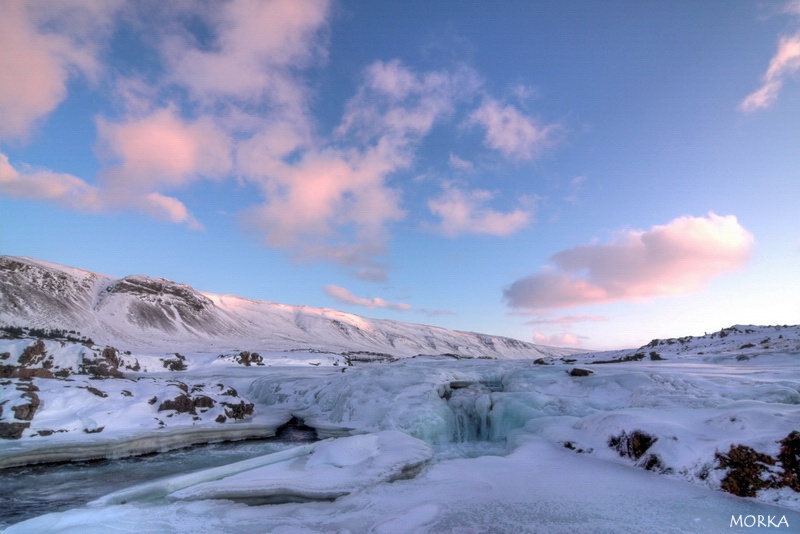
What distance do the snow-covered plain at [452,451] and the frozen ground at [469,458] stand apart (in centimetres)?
5

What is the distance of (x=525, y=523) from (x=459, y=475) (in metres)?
2.95

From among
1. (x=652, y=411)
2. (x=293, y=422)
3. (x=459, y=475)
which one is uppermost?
(x=652, y=411)

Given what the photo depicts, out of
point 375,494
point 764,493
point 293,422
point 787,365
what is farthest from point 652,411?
point 293,422

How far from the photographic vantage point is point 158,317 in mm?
119938

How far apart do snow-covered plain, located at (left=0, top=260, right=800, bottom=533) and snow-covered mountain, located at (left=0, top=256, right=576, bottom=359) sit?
264 feet

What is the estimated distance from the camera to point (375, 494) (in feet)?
27.9

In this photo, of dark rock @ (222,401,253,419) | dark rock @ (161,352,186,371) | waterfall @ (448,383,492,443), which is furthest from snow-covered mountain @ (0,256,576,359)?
waterfall @ (448,383,492,443)

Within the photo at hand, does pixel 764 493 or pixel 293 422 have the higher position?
pixel 764 493

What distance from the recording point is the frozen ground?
23.5 feet

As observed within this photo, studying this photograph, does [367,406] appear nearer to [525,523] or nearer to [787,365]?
[525,523]

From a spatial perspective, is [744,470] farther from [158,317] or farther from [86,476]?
[158,317]

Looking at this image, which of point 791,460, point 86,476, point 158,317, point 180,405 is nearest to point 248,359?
point 180,405

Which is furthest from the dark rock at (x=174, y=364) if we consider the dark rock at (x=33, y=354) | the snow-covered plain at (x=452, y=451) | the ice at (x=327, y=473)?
the ice at (x=327, y=473)

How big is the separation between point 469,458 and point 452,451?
2.81 metres
